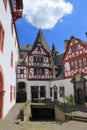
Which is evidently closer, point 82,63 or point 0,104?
point 0,104

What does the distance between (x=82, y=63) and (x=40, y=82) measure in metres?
9.97

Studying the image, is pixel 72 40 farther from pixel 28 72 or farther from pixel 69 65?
pixel 28 72

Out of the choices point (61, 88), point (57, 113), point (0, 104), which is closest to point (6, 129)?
point (0, 104)

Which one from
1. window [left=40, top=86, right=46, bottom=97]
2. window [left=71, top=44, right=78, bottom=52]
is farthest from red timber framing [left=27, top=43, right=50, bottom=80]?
window [left=71, top=44, right=78, bottom=52]

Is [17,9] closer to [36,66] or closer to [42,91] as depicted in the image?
[36,66]

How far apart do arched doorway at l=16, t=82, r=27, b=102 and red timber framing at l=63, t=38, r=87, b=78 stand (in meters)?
7.89

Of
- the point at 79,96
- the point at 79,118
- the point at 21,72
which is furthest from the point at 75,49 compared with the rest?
the point at 79,118

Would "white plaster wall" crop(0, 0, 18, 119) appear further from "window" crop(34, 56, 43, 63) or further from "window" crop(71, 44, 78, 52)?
"window" crop(34, 56, 43, 63)

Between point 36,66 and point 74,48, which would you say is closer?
point 74,48

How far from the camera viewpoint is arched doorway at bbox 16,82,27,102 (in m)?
30.4

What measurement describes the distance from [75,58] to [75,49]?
52.1 inches

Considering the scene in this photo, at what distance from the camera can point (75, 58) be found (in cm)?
2667

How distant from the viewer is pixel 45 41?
3966 cm

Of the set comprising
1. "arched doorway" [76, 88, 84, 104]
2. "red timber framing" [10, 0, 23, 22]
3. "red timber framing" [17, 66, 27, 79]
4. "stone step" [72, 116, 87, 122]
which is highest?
"red timber framing" [10, 0, 23, 22]
